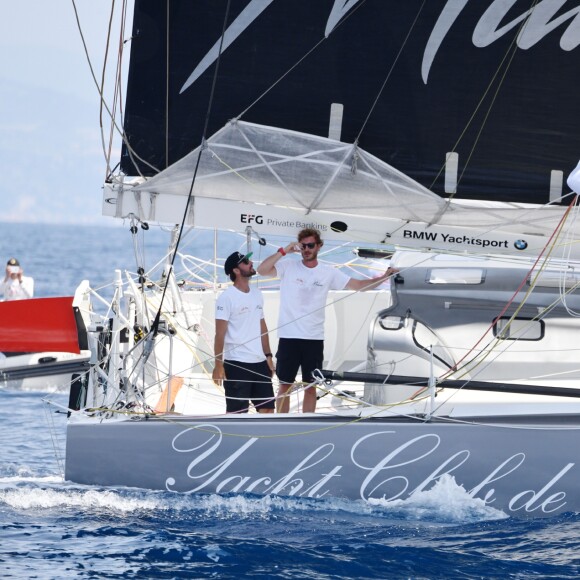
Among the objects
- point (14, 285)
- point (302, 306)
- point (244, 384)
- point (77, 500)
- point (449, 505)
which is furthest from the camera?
point (14, 285)

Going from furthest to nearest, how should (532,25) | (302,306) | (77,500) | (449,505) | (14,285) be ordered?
(14,285) < (532,25) < (302,306) < (77,500) < (449,505)

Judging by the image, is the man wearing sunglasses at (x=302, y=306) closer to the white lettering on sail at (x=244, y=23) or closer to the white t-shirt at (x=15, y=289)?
the white lettering on sail at (x=244, y=23)

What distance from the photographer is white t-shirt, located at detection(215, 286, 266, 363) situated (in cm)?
623

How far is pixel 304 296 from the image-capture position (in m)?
6.44

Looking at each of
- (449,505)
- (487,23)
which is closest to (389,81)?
(487,23)

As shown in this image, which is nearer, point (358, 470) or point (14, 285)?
point (358, 470)

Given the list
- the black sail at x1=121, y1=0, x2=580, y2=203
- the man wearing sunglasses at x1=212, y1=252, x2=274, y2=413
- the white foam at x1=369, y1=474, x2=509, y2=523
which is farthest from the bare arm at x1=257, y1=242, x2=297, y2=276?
the white foam at x1=369, y1=474, x2=509, y2=523

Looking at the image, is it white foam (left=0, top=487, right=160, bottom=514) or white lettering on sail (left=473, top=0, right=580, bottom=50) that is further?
white lettering on sail (left=473, top=0, right=580, bottom=50)

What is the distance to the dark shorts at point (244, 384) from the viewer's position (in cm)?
623

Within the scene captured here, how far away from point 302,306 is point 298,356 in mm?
285

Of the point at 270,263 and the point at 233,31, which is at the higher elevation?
the point at 233,31

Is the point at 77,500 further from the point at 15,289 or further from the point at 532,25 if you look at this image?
the point at 15,289

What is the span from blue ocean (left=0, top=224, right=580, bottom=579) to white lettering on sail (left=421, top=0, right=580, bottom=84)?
2.61m

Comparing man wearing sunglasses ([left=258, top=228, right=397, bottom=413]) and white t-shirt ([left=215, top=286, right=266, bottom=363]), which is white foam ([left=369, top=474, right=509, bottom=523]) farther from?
white t-shirt ([left=215, top=286, right=266, bottom=363])
